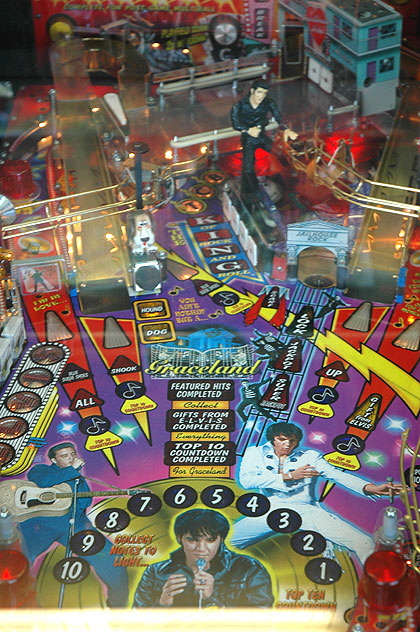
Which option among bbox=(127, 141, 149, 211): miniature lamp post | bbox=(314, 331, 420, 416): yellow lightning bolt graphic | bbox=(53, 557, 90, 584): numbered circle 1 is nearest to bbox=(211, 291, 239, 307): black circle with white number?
bbox=(314, 331, 420, 416): yellow lightning bolt graphic

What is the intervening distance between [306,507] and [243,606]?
0.64 meters

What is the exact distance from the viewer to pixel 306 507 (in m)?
4.89

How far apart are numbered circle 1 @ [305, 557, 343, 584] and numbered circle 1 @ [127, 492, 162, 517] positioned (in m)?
0.73

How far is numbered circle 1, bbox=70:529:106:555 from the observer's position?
4.68 m

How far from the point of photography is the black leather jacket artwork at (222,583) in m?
4.43

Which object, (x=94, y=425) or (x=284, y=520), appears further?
(x=94, y=425)

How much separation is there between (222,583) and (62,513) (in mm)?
815

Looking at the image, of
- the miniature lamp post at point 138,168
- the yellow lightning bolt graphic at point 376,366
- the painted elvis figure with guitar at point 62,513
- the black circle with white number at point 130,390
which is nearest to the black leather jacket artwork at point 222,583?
the painted elvis figure with guitar at point 62,513

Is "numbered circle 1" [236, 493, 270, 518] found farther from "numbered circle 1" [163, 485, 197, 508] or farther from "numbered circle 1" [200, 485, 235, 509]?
"numbered circle 1" [163, 485, 197, 508]

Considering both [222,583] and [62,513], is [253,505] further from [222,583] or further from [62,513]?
[62,513]

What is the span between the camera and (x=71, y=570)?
180 inches

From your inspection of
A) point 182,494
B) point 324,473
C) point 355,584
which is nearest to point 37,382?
point 182,494

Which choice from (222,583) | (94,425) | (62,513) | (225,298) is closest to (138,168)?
(225,298)

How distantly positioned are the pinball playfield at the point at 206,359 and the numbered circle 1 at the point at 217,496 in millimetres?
13
